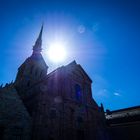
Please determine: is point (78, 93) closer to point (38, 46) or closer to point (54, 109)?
point (54, 109)

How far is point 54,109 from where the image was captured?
16.3 meters

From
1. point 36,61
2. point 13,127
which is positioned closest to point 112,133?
point 13,127

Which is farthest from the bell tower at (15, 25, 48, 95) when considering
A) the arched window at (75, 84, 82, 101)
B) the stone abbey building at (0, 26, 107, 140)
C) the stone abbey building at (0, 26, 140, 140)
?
the arched window at (75, 84, 82, 101)

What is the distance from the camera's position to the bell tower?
26.5 metres

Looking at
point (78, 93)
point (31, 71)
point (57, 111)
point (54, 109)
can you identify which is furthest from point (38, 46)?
point (57, 111)

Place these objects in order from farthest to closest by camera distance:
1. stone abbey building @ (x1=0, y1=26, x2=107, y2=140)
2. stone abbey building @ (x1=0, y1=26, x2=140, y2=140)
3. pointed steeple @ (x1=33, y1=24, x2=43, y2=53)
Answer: pointed steeple @ (x1=33, y1=24, x2=43, y2=53)
stone abbey building @ (x1=0, y1=26, x2=140, y2=140)
stone abbey building @ (x1=0, y1=26, x2=107, y2=140)

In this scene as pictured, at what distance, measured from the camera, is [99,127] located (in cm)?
2048

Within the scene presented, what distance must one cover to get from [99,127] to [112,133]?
19.9 feet

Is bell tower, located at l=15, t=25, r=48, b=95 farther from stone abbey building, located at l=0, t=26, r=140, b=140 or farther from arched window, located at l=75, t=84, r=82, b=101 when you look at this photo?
arched window, located at l=75, t=84, r=82, b=101

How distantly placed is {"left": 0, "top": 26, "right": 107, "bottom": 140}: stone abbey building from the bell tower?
20 centimetres

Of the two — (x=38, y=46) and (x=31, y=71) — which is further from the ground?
(x=38, y=46)

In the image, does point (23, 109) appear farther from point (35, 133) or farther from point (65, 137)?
point (65, 137)

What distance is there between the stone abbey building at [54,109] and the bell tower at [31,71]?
0.65ft

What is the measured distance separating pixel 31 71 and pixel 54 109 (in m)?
14.0
